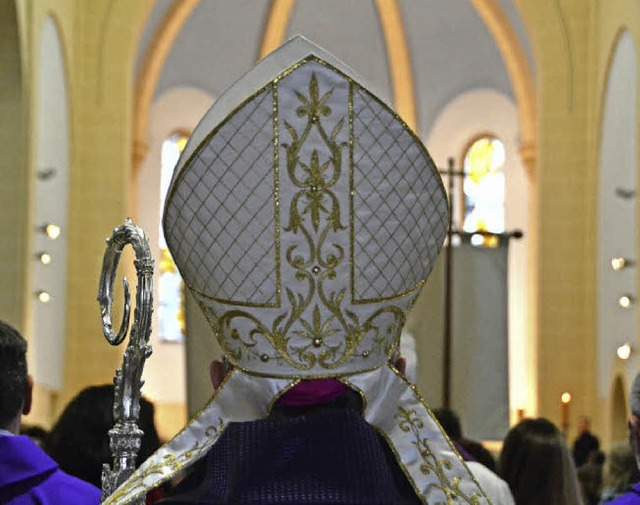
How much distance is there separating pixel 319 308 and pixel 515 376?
66.2 ft

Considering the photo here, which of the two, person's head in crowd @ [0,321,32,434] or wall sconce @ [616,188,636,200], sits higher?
wall sconce @ [616,188,636,200]

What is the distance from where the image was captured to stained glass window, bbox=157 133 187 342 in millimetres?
23516

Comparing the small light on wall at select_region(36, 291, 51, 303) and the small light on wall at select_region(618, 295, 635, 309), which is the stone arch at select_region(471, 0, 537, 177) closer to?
the small light on wall at select_region(618, 295, 635, 309)

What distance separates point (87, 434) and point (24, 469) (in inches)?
30.1

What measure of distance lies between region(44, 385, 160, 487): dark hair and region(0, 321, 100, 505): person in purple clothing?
24.9 inches

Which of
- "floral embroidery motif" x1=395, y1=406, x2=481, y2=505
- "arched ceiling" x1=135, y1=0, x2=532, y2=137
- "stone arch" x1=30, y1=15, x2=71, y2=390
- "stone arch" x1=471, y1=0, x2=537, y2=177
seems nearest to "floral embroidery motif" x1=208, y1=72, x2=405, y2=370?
"floral embroidery motif" x1=395, y1=406, x2=481, y2=505

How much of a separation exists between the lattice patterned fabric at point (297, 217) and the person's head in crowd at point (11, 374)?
31.2 inches

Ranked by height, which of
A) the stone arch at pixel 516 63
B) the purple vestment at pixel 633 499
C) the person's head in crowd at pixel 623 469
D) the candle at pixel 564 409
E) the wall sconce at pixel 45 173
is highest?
the stone arch at pixel 516 63

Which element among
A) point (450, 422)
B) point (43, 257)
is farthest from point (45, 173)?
point (450, 422)

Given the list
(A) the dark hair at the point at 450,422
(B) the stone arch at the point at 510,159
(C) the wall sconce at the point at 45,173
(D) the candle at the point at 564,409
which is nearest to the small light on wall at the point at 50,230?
(C) the wall sconce at the point at 45,173

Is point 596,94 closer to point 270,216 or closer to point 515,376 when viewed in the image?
point 515,376

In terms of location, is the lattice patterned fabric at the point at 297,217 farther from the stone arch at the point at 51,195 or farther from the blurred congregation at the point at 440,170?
the stone arch at the point at 51,195

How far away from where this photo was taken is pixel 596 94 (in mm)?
17953

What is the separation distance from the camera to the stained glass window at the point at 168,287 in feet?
77.2
